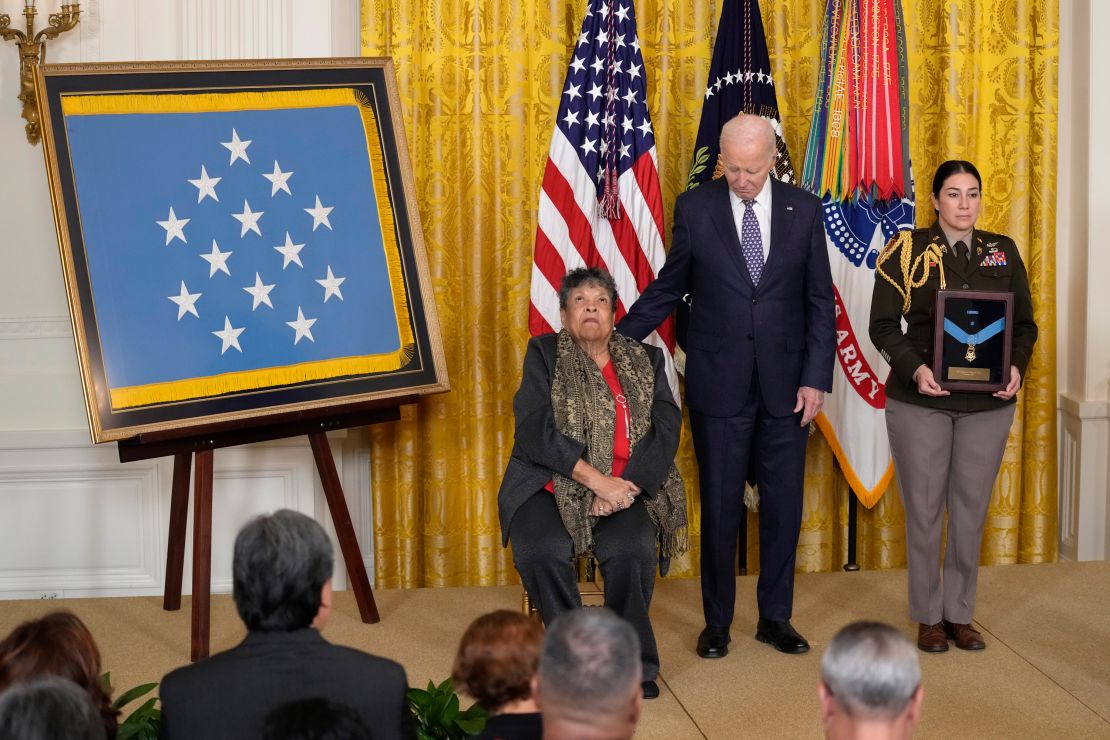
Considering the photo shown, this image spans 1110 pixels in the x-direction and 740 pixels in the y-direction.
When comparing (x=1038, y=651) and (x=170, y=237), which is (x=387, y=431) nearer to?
(x=170, y=237)

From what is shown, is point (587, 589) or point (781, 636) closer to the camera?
point (781, 636)

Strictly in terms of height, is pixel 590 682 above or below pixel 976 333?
below

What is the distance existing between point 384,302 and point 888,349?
5.54ft

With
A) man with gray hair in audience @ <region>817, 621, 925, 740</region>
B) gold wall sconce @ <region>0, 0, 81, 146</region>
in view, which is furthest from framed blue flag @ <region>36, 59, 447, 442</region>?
man with gray hair in audience @ <region>817, 621, 925, 740</region>

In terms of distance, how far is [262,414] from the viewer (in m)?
4.36

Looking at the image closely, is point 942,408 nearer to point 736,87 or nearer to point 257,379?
point 736,87

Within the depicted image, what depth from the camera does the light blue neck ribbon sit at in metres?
4.35

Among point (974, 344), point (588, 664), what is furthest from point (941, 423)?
point (588, 664)

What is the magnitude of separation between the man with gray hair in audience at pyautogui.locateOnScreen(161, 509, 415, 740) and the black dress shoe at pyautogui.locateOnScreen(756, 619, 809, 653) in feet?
8.07

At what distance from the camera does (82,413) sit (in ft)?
16.8

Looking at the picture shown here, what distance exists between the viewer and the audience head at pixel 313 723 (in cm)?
196

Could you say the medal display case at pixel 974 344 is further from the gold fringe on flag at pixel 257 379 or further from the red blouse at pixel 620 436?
the gold fringe on flag at pixel 257 379

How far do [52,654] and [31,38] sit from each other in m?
3.28

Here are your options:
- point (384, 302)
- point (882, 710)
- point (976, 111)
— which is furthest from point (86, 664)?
point (976, 111)
